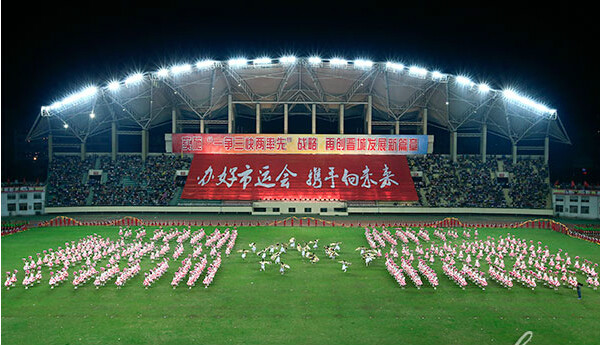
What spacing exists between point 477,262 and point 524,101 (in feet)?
91.4

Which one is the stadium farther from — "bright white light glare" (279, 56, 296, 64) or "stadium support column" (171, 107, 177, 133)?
"bright white light glare" (279, 56, 296, 64)

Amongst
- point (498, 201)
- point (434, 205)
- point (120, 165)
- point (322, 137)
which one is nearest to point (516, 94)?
point (498, 201)

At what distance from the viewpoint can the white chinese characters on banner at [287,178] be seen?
142 ft

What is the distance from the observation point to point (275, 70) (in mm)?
42844

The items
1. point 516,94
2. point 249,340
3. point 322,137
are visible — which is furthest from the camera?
point 322,137

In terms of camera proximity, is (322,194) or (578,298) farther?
(322,194)

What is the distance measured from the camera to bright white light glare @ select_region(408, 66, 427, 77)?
133 feet

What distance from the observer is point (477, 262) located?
63.5ft

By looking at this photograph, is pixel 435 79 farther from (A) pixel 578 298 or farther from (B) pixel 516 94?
(A) pixel 578 298

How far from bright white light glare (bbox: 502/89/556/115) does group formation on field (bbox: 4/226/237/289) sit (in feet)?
100

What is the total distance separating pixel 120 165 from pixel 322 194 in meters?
22.6

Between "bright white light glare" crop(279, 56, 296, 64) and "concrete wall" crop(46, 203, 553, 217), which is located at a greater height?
"bright white light glare" crop(279, 56, 296, 64)

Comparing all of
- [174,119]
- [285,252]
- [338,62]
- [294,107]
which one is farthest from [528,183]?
[174,119]

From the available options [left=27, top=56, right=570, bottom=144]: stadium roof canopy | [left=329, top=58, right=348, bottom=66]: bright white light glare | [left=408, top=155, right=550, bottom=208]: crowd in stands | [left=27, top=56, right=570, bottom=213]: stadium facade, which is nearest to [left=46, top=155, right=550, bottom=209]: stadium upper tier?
[left=408, top=155, right=550, bottom=208]: crowd in stands
